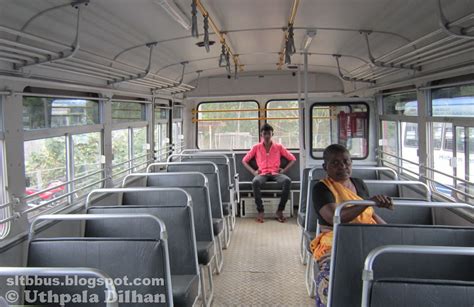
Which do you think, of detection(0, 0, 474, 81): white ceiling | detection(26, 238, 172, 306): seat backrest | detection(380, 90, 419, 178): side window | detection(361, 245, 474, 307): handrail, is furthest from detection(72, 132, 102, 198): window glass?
detection(380, 90, 419, 178): side window

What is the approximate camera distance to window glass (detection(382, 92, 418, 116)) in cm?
435

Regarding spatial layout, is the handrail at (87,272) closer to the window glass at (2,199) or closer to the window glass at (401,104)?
the window glass at (2,199)

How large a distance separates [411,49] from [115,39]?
2667mm

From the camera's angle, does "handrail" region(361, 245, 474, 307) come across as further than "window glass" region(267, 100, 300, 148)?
No

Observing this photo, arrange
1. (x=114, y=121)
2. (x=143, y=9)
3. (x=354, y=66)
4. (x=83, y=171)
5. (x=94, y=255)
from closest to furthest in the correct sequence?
(x=94, y=255) → (x=143, y=9) → (x=83, y=171) → (x=114, y=121) → (x=354, y=66)

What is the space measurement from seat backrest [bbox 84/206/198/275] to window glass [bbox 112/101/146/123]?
2.17 meters

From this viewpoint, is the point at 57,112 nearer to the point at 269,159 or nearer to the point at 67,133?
the point at 67,133

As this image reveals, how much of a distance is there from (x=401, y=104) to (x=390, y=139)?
637 mm

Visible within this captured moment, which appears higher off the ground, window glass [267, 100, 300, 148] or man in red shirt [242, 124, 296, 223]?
window glass [267, 100, 300, 148]

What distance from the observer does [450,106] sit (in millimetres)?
3479

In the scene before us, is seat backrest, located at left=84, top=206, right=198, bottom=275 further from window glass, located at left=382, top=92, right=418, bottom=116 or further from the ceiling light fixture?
window glass, located at left=382, top=92, right=418, bottom=116

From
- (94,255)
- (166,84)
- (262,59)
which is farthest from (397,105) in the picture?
(94,255)

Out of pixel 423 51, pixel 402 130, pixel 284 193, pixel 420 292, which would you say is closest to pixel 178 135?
pixel 284 193

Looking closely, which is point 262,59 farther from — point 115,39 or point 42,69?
point 42,69
